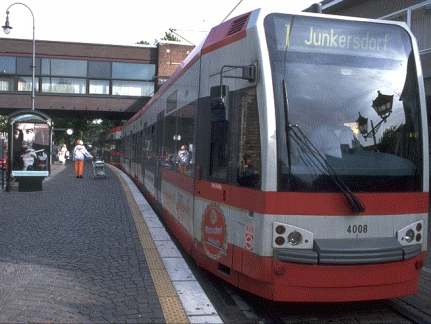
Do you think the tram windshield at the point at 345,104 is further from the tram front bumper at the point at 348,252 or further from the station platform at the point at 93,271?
the station platform at the point at 93,271

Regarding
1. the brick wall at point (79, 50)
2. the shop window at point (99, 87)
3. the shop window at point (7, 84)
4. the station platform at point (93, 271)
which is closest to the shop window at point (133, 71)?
the brick wall at point (79, 50)

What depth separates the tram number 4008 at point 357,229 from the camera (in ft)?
17.5

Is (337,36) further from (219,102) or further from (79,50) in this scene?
(79,50)

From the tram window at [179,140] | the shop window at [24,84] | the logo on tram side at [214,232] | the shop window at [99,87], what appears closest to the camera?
the logo on tram side at [214,232]

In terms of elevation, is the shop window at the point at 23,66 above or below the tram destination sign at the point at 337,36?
above

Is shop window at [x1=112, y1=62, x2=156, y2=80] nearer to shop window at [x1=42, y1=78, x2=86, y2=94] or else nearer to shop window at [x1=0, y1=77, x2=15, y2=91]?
shop window at [x1=42, y1=78, x2=86, y2=94]

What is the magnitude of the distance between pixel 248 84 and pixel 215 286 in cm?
247

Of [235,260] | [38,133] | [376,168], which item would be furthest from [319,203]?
[38,133]

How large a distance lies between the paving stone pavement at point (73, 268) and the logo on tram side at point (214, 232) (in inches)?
29.0

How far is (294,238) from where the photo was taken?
5.23m

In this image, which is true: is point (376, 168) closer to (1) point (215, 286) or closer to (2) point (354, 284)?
(2) point (354, 284)

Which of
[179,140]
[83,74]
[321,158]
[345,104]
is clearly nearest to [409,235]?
[321,158]

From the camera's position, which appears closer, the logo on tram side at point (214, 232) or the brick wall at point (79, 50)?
the logo on tram side at point (214, 232)

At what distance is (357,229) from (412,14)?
12.9 metres
